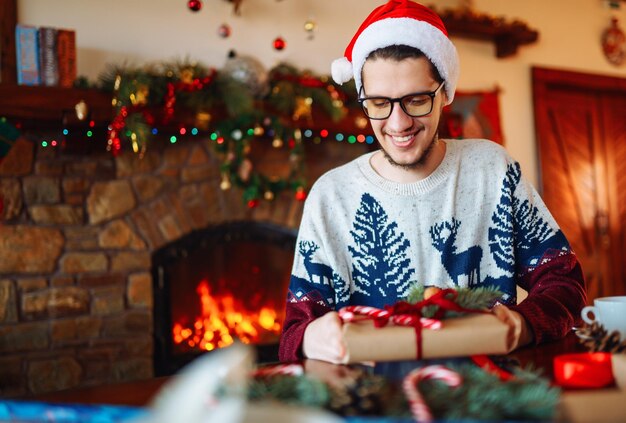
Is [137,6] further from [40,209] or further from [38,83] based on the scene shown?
[40,209]

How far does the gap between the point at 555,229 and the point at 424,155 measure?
1.09ft

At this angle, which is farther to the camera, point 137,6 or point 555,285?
point 137,6

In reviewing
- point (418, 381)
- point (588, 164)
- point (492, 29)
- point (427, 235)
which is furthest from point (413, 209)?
point (588, 164)

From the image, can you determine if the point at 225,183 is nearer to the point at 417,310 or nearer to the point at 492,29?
the point at 492,29

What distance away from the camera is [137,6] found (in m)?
3.17

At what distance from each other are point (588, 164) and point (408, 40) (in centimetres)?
378

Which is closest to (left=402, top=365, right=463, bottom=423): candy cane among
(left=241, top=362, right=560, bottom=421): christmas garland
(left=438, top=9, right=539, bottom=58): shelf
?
(left=241, top=362, right=560, bottom=421): christmas garland

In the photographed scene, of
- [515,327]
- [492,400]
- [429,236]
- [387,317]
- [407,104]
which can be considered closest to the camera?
[492,400]

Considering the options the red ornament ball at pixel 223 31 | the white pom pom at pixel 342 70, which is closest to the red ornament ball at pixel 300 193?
the red ornament ball at pixel 223 31

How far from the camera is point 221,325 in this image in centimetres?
345

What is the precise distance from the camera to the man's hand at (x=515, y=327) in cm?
105

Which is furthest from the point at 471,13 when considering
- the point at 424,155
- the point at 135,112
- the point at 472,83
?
the point at 424,155

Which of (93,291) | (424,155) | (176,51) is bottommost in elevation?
(93,291)

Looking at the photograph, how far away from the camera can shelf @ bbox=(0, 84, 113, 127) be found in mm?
2682
